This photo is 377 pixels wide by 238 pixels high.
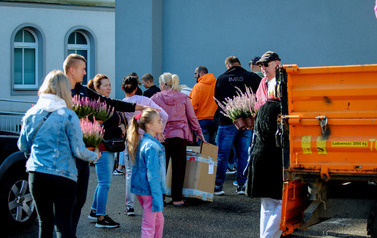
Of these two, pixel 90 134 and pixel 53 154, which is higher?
pixel 90 134

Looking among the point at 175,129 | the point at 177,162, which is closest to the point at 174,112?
the point at 175,129

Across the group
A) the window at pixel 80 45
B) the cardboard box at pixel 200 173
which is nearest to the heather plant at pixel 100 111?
the cardboard box at pixel 200 173

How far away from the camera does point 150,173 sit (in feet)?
19.5

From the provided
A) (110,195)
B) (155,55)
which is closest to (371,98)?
(110,195)

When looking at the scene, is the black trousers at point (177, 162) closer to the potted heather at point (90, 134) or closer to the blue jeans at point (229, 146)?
the blue jeans at point (229, 146)

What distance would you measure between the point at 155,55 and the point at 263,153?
10.1m

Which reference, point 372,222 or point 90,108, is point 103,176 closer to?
point 90,108

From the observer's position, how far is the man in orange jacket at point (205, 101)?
10.7 meters

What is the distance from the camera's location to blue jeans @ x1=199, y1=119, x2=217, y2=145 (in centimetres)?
1098

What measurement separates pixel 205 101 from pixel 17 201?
4.41 metres

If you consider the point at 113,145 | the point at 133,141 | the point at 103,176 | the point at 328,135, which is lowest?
the point at 103,176

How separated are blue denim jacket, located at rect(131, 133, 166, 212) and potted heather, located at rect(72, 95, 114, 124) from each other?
0.72 meters

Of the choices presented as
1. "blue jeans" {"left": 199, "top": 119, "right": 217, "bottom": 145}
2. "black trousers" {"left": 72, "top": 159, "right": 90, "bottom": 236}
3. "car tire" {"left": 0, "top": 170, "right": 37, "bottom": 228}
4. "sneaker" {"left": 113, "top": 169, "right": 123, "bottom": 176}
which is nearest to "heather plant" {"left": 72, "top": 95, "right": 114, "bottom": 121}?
"black trousers" {"left": 72, "top": 159, "right": 90, "bottom": 236}

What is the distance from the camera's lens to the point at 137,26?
50.8 ft
